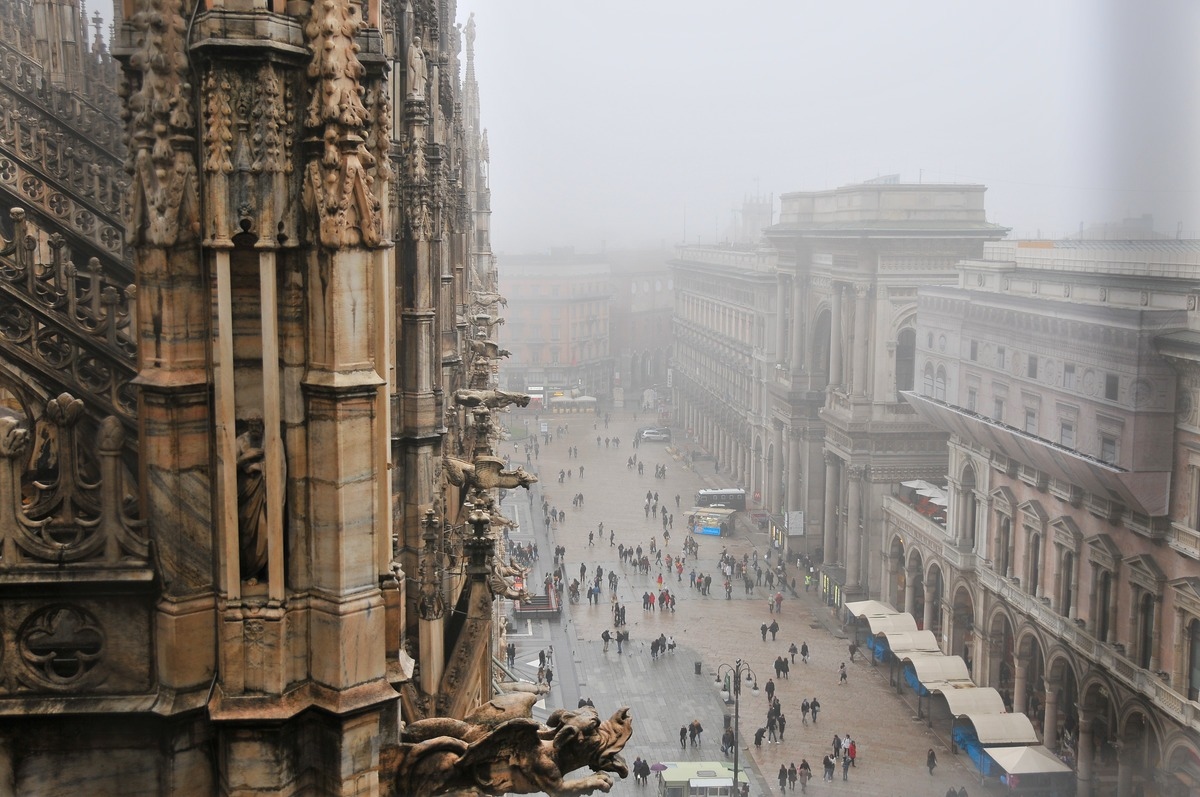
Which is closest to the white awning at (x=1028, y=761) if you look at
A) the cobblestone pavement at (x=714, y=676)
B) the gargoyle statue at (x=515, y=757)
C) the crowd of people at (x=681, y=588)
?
the cobblestone pavement at (x=714, y=676)

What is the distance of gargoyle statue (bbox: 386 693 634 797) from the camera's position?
640cm

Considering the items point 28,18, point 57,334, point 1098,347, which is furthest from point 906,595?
point 57,334

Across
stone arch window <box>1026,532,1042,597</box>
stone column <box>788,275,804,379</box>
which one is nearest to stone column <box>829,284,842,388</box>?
stone column <box>788,275,804,379</box>

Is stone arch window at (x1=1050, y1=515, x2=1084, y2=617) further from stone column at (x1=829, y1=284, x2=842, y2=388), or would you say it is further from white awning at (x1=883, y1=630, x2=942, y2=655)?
stone column at (x1=829, y1=284, x2=842, y2=388)

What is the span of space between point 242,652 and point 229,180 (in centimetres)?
231

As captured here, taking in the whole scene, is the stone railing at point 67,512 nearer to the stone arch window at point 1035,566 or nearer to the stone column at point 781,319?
the stone arch window at point 1035,566

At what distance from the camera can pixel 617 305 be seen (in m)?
147

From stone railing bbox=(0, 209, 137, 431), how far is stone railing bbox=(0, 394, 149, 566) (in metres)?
0.65

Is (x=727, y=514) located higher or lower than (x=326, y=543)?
lower

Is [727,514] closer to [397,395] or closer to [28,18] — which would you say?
[28,18]

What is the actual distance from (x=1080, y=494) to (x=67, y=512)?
1162 inches

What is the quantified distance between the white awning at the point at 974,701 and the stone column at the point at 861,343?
21.4m

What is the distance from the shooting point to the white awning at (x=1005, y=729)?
3422cm

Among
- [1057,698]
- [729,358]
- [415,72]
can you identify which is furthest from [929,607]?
[729,358]
